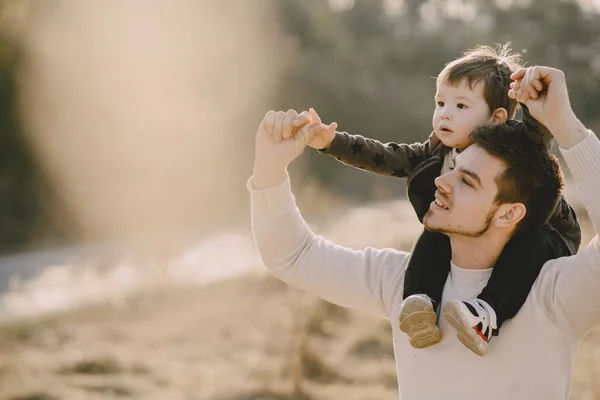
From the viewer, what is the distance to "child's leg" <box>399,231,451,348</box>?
1.88 metres

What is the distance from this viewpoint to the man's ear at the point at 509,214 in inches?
75.7

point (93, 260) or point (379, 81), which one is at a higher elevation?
point (379, 81)

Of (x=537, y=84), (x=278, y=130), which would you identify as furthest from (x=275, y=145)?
(x=537, y=84)

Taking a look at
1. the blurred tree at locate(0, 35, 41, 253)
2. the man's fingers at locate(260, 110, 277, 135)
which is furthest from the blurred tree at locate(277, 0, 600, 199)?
the man's fingers at locate(260, 110, 277, 135)

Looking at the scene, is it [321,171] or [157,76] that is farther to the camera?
[321,171]

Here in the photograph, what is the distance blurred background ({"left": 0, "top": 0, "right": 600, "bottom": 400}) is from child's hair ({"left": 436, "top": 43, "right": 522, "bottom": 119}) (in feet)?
3.18

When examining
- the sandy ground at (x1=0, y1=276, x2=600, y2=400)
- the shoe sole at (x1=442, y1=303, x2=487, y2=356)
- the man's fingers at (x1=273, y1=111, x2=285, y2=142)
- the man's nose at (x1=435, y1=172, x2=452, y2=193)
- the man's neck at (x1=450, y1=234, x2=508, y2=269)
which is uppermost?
the sandy ground at (x1=0, y1=276, x2=600, y2=400)

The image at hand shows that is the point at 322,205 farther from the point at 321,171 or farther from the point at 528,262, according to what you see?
the point at 528,262

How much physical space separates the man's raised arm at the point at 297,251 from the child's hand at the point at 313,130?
0.8 inches

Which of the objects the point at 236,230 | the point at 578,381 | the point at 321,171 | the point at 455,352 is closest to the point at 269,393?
the point at 578,381

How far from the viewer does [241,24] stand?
15336 mm

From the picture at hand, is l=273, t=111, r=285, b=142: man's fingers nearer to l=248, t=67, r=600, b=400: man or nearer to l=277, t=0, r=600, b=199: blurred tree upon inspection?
l=248, t=67, r=600, b=400: man

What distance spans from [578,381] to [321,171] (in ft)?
34.8

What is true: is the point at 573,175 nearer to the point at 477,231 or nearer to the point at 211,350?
the point at 477,231
